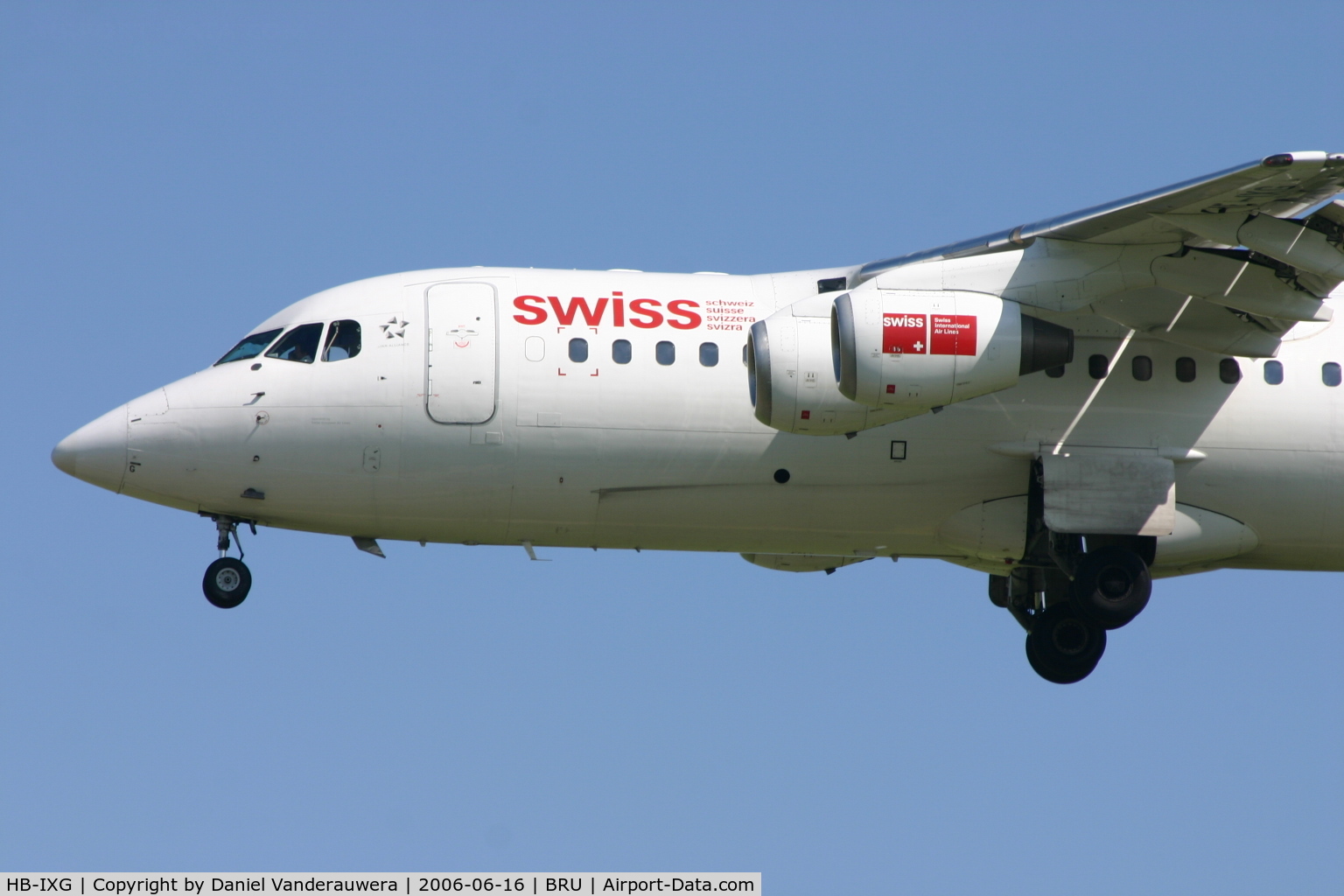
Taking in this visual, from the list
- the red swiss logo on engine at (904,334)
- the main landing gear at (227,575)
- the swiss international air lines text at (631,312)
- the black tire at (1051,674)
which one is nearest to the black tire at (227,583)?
the main landing gear at (227,575)

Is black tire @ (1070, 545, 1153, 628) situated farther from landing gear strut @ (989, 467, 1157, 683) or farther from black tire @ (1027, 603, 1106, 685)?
black tire @ (1027, 603, 1106, 685)

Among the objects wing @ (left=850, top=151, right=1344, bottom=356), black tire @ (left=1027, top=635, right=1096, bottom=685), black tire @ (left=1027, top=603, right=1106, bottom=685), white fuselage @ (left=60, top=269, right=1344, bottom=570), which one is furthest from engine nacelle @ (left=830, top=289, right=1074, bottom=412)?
black tire @ (left=1027, top=635, right=1096, bottom=685)

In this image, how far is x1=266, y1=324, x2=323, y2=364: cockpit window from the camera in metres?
16.9

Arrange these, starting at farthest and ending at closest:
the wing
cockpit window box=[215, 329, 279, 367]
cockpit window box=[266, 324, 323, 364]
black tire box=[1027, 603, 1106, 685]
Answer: black tire box=[1027, 603, 1106, 685] < cockpit window box=[215, 329, 279, 367] < cockpit window box=[266, 324, 323, 364] < the wing

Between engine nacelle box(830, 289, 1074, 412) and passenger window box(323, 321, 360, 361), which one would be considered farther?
passenger window box(323, 321, 360, 361)

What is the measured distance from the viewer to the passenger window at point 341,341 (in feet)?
55.2

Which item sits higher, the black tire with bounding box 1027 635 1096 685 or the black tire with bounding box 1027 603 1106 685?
the black tire with bounding box 1027 603 1106 685

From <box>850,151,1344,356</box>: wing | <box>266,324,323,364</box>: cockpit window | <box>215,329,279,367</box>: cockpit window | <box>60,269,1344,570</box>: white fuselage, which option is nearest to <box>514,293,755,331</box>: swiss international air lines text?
<box>60,269,1344,570</box>: white fuselage

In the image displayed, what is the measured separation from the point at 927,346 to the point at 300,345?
216 inches

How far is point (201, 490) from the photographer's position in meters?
16.8

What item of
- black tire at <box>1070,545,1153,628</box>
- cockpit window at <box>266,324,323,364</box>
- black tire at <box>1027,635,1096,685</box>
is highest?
cockpit window at <box>266,324,323,364</box>

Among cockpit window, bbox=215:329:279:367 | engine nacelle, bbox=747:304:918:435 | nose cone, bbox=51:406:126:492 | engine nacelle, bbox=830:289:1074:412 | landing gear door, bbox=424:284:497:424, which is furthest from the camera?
cockpit window, bbox=215:329:279:367

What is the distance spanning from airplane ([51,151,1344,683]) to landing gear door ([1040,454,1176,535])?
0.02 meters

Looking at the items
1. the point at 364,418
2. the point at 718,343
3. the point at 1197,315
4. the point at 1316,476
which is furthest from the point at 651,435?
the point at 1316,476
